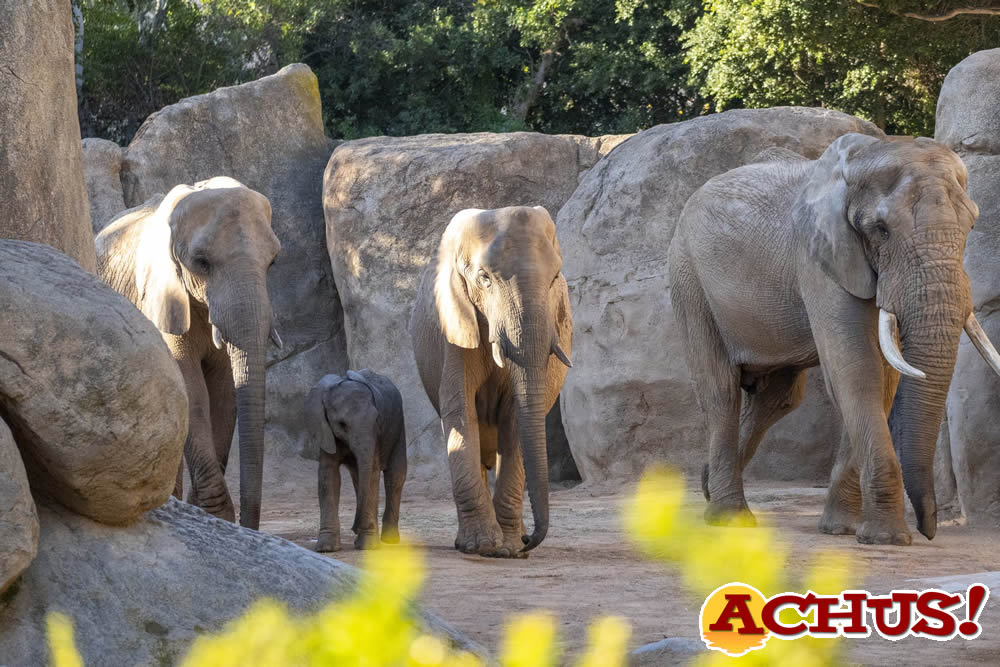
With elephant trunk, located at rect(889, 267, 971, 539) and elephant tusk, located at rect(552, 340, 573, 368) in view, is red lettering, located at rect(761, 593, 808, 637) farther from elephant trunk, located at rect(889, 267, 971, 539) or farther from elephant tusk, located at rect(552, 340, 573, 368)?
elephant trunk, located at rect(889, 267, 971, 539)

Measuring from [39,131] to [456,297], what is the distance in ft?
7.67

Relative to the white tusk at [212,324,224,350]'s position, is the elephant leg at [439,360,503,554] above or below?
below

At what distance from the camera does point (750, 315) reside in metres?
8.59

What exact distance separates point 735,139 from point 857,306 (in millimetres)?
4371

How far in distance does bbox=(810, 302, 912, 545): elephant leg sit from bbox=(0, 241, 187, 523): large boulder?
4.13 metres

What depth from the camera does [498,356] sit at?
6945 millimetres

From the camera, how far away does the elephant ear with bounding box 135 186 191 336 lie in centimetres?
808

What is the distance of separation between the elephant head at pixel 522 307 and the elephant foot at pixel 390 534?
39.9 inches

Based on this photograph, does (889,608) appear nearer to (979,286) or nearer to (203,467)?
(203,467)

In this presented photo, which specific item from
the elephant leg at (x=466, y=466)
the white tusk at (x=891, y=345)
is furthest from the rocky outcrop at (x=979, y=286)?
the elephant leg at (x=466, y=466)

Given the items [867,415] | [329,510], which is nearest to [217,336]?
[329,510]

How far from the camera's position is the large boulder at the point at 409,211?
13.4m

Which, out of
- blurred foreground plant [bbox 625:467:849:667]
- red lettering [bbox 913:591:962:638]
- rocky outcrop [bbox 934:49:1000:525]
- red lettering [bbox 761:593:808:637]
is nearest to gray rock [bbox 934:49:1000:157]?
rocky outcrop [bbox 934:49:1000:525]

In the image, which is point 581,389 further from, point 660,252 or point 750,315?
point 750,315
